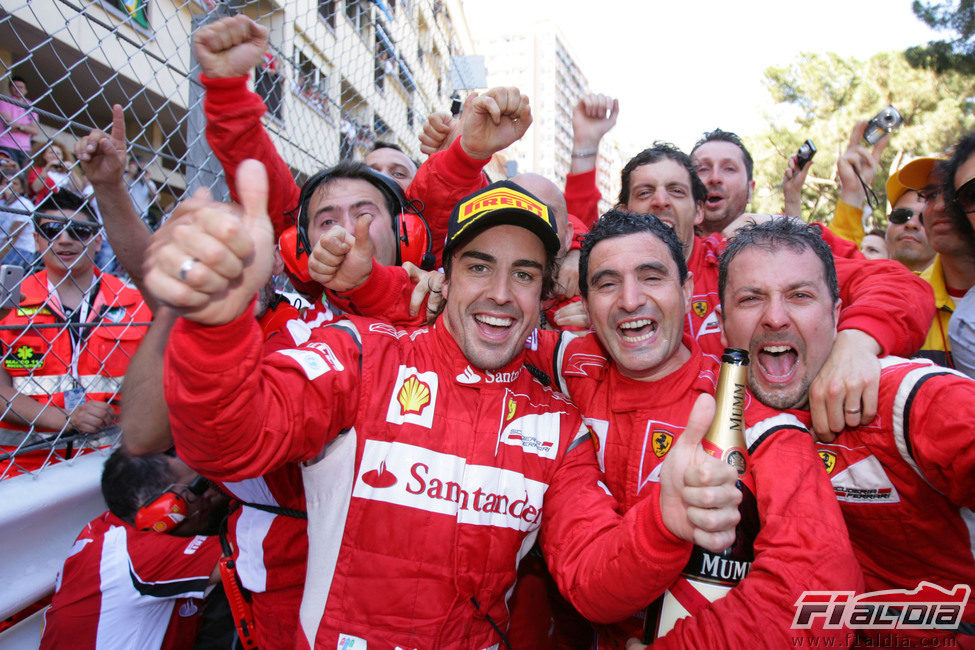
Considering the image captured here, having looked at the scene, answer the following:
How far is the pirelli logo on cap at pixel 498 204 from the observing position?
1867 mm

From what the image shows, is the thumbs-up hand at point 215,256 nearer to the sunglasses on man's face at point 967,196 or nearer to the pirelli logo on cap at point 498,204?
the pirelli logo on cap at point 498,204

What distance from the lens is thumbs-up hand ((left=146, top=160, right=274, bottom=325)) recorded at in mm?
950

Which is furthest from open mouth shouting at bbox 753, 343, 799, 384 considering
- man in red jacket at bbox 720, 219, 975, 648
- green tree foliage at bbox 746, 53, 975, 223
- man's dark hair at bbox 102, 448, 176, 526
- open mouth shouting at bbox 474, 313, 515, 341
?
green tree foliage at bbox 746, 53, 975, 223

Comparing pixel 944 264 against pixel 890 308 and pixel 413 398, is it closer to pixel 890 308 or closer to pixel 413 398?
pixel 890 308

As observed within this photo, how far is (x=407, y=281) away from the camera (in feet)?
7.00

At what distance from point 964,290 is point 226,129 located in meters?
3.14

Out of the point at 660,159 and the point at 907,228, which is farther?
the point at 907,228

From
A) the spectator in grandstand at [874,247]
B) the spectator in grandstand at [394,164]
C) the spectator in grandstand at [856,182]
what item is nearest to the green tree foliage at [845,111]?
the spectator in grandstand at [874,247]

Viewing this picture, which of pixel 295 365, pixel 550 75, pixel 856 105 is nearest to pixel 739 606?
pixel 295 365

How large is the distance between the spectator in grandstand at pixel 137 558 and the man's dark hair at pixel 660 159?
8.45 feet

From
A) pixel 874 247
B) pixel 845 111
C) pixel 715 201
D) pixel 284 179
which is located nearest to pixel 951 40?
pixel 845 111

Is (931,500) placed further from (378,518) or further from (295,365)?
(295,365)

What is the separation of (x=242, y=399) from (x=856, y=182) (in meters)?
3.52

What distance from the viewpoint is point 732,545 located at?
1541 mm
